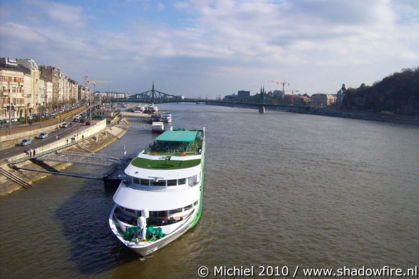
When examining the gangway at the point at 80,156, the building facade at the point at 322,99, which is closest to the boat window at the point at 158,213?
the gangway at the point at 80,156

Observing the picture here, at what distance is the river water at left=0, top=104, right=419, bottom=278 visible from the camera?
40.0ft

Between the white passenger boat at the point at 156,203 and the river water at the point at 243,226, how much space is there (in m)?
0.85

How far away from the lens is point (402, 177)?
82.8 ft

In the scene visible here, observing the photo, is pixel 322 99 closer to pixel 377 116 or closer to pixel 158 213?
pixel 377 116

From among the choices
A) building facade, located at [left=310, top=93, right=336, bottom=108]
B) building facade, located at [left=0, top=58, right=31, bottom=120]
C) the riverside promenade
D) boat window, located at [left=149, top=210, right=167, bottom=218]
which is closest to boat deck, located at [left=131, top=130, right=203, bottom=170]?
boat window, located at [left=149, top=210, right=167, bottom=218]

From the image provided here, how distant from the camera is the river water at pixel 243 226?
12.2 m

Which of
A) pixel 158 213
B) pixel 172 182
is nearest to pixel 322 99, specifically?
pixel 172 182

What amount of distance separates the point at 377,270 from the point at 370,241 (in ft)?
7.68

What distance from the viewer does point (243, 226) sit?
1556 centimetres

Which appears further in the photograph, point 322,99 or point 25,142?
point 322,99

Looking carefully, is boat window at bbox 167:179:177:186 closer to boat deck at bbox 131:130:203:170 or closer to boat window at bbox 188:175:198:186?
boat window at bbox 188:175:198:186

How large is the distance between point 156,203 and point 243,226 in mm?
4543

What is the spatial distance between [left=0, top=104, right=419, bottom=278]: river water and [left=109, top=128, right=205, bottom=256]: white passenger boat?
85 centimetres

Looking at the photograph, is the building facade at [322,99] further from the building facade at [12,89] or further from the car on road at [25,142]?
the car on road at [25,142]
